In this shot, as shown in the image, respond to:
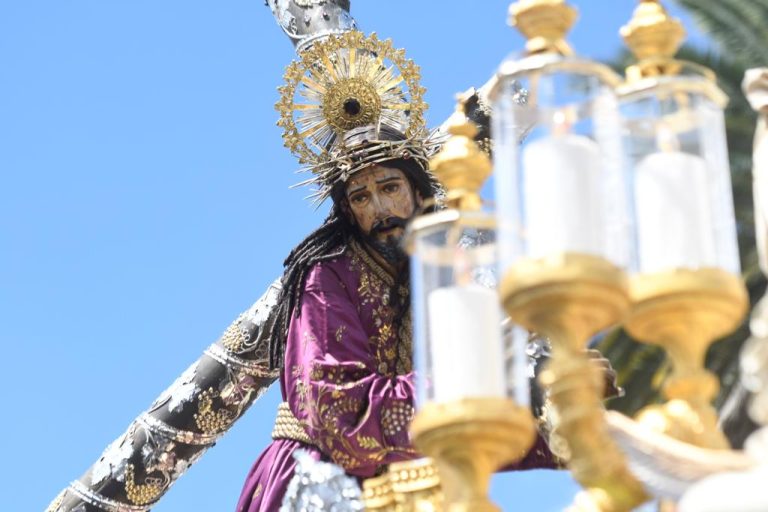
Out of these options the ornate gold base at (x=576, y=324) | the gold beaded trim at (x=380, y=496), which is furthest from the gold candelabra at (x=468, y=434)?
the gold beaded trim at (x=380, y=496)

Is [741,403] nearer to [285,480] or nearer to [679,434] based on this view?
[285,480]

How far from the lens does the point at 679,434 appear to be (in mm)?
4496

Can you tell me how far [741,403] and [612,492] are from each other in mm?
5856

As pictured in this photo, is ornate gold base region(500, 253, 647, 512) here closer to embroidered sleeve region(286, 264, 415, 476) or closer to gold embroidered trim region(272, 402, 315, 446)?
embroidered sleeve region(286, 264, 415, 476)

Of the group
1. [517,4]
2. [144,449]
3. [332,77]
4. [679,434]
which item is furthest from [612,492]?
[144,449]

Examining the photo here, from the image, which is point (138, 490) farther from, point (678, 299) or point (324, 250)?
point (678, 299)

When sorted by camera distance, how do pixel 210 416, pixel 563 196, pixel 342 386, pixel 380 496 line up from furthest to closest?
pixel 210 416, pixel 342 386, pixel 380 496, pixel 563 196

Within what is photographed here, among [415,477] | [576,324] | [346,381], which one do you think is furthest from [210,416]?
[576,324]

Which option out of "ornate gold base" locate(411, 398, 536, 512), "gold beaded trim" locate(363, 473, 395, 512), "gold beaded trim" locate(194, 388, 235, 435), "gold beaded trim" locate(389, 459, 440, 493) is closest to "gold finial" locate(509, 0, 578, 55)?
"ornate gold base" locate(411, 398, 536, 512)

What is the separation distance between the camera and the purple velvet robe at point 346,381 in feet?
26.9

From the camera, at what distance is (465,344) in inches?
172

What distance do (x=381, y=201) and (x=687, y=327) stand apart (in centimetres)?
474

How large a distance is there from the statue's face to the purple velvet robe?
13cm

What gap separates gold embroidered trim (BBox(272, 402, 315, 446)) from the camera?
8.59 metres
